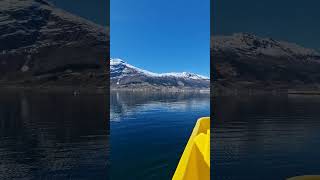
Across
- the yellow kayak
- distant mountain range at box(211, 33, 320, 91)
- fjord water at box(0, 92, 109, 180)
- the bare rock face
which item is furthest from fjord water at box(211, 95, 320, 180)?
the bare rock face

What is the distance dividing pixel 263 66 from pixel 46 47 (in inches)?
1767

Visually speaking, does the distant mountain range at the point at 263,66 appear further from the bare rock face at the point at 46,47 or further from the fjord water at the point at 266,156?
the fjord water at the point at 266,156

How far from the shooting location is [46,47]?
81812 millimetres

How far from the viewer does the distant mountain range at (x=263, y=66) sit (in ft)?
216

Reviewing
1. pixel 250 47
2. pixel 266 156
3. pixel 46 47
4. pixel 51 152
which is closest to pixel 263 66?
pixel 250 47

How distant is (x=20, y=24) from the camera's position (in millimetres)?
75562

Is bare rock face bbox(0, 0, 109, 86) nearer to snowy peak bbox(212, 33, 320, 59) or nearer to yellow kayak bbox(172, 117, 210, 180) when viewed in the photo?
snowy peak bbox(212, 33, 320, 59)

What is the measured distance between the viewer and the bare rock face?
7281cm

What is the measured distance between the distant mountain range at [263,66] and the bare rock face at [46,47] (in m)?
24.0

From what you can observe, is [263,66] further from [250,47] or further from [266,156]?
[266,156]

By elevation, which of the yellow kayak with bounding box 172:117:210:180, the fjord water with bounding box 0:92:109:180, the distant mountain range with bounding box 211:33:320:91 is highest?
the distant mountain range with bounding box 211:33:320:91

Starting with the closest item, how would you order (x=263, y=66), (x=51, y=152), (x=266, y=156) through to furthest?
(x=266, y=156), (x=51, y=152), (x=263, y=66)

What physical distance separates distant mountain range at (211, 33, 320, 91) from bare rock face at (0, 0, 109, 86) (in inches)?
945

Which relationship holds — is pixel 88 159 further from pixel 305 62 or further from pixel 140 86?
pixel 140 86
